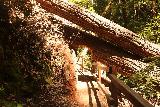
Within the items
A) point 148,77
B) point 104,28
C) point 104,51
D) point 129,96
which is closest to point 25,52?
point 104,51

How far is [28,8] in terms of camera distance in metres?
9.59

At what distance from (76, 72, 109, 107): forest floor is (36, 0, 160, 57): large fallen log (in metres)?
1.48

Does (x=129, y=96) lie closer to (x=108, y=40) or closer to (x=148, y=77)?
(x=148, y=77)

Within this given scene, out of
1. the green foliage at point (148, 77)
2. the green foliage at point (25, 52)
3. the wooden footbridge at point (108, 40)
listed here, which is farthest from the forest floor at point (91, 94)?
the green foliage at point (148, 77)

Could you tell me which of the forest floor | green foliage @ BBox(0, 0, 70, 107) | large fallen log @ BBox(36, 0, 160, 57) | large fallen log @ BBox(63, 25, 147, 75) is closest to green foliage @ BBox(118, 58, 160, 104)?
the forest floor

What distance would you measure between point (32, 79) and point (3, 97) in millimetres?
1435

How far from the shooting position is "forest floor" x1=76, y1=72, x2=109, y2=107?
27.3 ft

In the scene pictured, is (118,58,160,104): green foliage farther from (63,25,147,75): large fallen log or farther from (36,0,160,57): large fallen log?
(36,0,160,57): large fallen log

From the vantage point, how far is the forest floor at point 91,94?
8312 mm

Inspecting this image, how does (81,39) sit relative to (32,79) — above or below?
above

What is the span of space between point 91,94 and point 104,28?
226 cm

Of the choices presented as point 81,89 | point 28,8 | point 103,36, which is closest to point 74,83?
point 81,89

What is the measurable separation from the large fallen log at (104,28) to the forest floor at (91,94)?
1.48m

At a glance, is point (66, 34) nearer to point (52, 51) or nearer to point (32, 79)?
point (52, 51)
